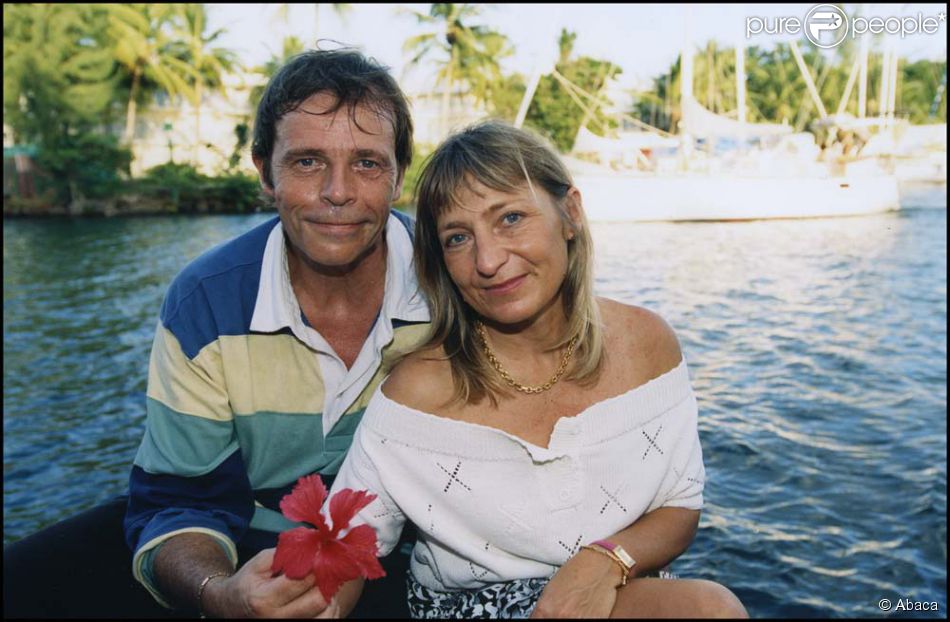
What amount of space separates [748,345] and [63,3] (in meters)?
36.9

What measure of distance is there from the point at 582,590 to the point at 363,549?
710mm

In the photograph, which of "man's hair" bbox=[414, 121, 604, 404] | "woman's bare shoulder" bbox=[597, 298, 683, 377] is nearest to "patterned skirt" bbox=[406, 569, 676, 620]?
"man's hair" bbox=[414, 121, 604, 404]

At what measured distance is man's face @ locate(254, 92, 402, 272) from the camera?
2842mm

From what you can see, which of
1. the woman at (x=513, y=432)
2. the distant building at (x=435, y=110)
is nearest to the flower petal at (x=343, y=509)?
the woman at (x=513, y=432)

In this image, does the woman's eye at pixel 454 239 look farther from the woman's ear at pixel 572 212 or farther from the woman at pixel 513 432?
the woman's ear at pixel 572 212

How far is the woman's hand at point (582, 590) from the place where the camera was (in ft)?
7.31

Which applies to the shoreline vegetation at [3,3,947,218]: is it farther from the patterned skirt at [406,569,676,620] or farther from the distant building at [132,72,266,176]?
the patterned skirt at [406,569,676,620]

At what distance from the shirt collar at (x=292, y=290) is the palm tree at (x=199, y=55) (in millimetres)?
40711

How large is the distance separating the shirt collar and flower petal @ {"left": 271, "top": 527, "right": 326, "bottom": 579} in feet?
3.64

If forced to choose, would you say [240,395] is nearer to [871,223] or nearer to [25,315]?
[25,315]

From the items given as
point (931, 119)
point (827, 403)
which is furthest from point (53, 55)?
point (931, 119)

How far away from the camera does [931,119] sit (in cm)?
5903

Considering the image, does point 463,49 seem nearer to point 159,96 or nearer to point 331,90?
point 159,96

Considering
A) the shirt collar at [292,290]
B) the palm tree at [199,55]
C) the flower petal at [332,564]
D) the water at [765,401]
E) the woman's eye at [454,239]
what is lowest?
the water at [765,401]
